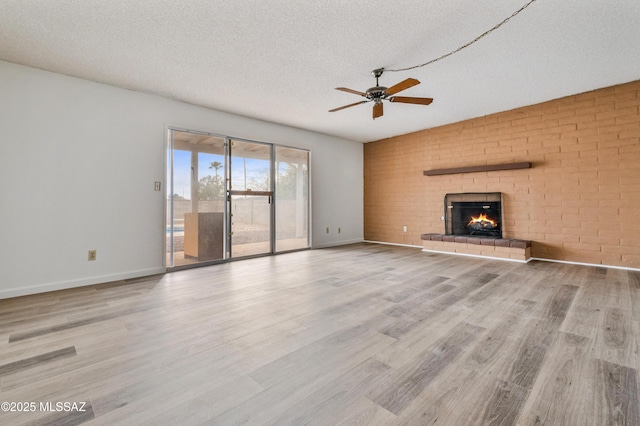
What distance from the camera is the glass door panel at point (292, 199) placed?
5.89 metres

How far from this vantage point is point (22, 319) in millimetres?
2475

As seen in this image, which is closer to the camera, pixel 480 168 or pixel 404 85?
pixel 404 85

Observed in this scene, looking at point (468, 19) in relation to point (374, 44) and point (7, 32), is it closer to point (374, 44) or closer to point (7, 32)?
point (374, 44)

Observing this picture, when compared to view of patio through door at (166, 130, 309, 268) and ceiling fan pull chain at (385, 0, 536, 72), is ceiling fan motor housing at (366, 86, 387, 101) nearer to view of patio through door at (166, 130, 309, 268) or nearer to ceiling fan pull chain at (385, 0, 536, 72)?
ceiling fan pull chain at (385, 0, 536, 72)

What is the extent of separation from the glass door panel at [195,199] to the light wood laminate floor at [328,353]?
1.23 m

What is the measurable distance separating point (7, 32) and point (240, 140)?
2982mm

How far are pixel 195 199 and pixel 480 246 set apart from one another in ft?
17.0

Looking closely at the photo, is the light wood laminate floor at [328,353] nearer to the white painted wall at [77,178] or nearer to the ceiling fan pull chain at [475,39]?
the white painted wall at [77,178]

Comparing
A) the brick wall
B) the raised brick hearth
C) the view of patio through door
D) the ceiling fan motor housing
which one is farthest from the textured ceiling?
the raised brick hearth

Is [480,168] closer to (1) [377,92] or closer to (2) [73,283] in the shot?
(1) [377,92]

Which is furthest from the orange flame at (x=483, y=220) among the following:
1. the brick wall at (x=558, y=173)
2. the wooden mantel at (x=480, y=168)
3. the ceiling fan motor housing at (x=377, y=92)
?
the ceiling fan motor housing at (x=377, y=92)

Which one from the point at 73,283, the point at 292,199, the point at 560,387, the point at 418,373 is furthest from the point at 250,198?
the point at 560,387

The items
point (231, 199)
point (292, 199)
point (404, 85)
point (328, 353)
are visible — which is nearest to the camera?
point (328, 353)

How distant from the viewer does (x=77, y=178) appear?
3535 mm
